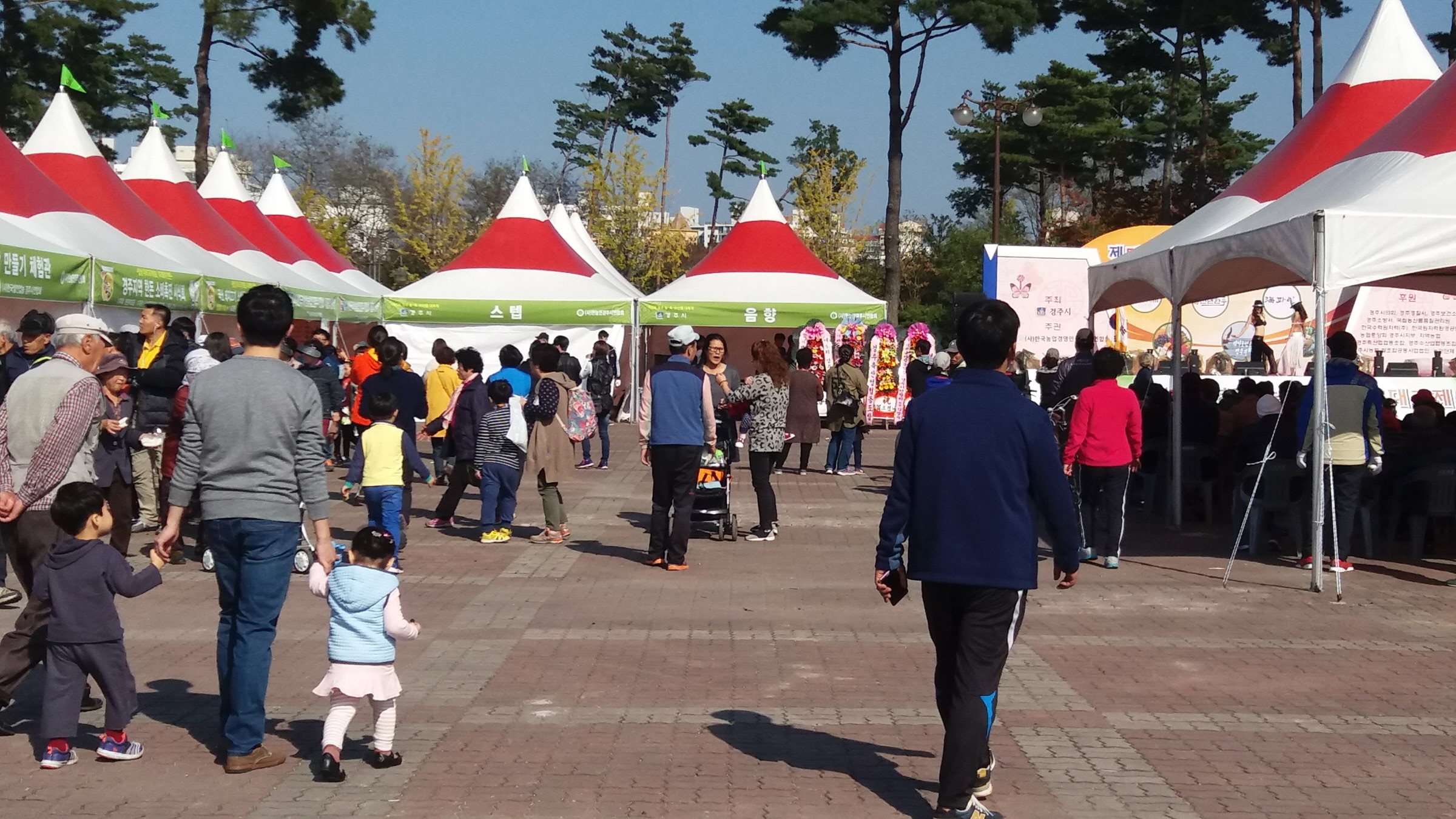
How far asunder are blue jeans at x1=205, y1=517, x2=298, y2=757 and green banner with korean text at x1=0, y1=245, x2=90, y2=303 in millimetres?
8631

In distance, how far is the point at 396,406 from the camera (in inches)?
404

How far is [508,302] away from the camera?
84.6 feet

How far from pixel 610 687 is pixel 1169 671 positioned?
298cm

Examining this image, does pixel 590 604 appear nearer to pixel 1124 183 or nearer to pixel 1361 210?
pixel 1361 210

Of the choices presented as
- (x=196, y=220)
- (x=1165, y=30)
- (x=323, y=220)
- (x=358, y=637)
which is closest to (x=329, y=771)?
(x=358, y=637)

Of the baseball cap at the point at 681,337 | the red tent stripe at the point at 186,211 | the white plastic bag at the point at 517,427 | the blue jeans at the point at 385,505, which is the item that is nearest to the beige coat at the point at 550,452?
the white plastic bag at the point at 517,427

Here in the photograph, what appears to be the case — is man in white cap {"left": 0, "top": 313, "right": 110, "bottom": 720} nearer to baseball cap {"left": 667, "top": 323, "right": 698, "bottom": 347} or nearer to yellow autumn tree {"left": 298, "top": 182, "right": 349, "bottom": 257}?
baseball cap {"left": 667, "top": 323, "right": 698, "bottom": 347}

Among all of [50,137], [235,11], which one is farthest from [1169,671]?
[235,11]

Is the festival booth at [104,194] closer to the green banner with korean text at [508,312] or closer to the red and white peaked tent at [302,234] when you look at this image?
the green banner with korean text at [508,312]

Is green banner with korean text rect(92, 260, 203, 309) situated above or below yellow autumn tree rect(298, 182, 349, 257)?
below

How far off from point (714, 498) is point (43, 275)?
22.4 ft

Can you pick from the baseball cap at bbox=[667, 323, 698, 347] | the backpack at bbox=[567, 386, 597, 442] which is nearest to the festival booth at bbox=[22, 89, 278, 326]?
the backpack at bbox=[567, 386, 597, 442]

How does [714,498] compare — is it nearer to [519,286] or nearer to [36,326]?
[36,326]

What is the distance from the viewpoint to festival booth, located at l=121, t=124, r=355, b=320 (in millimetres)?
22016
